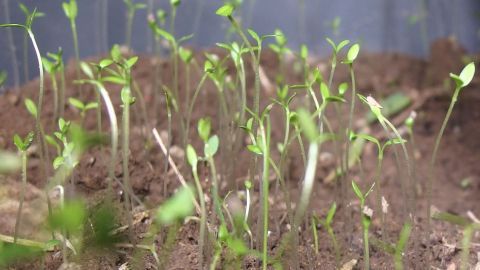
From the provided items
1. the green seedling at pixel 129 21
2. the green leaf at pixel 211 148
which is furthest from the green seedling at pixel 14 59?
the green leaf at pixel 211 148

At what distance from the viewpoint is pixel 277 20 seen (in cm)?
189

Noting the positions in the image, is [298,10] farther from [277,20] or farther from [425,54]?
[425,54]

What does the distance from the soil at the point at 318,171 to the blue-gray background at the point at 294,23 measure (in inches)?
3.9

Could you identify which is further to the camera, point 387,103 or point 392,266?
point 387,103

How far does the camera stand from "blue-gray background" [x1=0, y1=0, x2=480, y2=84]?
1236 mm

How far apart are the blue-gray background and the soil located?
99mm

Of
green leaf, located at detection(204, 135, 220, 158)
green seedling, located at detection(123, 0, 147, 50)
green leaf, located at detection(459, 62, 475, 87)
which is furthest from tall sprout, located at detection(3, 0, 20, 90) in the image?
green leaf, located at detection(459, 62, 475, 87)

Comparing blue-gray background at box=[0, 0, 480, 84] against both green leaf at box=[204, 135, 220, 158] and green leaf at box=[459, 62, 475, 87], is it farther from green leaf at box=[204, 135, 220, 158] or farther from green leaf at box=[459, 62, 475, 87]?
green leaf at box=[459, 62, 475, 87]

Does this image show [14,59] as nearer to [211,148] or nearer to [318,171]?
[211,148]

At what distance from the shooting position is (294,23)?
1994mm

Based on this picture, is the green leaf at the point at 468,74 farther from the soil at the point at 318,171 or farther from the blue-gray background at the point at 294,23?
the blue-gray background at the point at 294,23

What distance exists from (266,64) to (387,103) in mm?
467

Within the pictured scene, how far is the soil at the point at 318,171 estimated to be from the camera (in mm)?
879

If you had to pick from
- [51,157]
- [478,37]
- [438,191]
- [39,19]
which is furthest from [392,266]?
[478,37]
